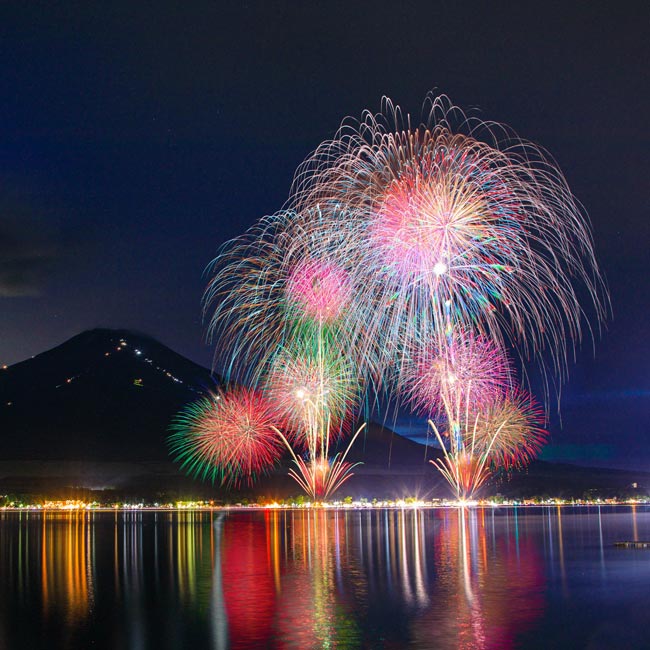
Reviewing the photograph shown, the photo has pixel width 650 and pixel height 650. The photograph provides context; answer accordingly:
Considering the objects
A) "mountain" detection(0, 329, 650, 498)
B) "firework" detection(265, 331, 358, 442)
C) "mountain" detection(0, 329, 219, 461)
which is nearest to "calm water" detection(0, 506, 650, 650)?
"firework" detection(265, 331, 358, 442)

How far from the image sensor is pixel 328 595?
18031 mm

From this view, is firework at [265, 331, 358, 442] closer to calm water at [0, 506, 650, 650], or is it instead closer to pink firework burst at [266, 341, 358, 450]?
pink firework burst at [266, 341, 358, 450]

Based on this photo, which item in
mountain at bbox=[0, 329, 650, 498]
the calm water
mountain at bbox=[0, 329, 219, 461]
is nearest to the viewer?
the calm water

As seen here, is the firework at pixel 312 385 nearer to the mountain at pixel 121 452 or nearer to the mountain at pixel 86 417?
the mountain at pixel 121 452

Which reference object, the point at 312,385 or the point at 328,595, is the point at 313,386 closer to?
the point at 312,385

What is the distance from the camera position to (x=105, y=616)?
15.8 metres

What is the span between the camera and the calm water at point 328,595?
13.6m

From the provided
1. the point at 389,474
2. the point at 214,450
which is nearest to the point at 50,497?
the point at 214,450

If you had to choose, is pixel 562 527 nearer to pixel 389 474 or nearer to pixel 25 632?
pixel 25 632

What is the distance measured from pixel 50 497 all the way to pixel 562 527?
7924cm

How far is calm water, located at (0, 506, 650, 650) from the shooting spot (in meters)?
13.6

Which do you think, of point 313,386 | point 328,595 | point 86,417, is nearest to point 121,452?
point 86,417

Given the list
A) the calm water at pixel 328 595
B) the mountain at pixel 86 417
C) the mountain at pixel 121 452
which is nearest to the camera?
the calm water at pixel 328 595

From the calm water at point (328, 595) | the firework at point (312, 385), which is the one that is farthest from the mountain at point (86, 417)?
the calm water at point (328, 595)
